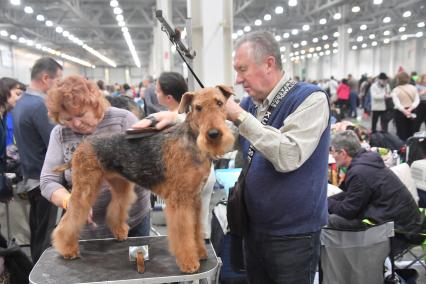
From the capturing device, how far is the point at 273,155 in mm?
1571

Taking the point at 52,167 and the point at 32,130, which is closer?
the point at 52,167

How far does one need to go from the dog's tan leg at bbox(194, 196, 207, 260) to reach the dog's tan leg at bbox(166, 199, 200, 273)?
0.10 ft

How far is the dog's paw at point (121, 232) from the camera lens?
2037 mm

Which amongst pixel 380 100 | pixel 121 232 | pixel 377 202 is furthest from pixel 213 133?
pixel 380 100

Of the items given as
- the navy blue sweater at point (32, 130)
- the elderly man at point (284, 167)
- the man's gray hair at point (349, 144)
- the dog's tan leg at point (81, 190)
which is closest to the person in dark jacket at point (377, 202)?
the man's gray hair at point (349, 144)

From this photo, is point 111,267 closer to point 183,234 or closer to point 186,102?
point 183,234

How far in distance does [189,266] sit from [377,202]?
2.21 metres

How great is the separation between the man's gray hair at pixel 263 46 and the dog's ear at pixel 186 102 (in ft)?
1.11

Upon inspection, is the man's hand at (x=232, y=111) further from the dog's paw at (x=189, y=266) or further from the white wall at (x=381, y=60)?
the white wall at (x=381, y=60)

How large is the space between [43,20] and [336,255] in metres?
17.2

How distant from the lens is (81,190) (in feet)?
5.76

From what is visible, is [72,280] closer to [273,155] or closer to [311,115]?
[273,155]

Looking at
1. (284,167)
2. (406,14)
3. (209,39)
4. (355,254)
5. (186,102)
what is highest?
(406,14)

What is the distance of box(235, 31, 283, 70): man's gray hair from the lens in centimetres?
176
